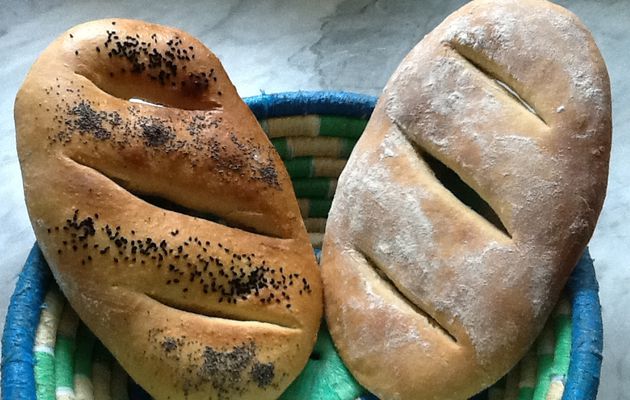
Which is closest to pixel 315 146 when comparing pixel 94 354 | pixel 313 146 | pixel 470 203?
pixel 313 146

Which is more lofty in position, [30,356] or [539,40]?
[539,40]

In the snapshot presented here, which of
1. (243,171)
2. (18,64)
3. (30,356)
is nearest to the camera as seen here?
(30,356)

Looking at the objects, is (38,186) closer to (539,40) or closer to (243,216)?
(243,216)

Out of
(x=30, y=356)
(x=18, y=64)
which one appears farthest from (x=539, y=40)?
(x=18, y=64)

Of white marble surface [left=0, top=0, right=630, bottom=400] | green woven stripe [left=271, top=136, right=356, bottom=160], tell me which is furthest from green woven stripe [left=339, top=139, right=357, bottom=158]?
white marble surface [left=0, top=0, right=630, bottom=400]

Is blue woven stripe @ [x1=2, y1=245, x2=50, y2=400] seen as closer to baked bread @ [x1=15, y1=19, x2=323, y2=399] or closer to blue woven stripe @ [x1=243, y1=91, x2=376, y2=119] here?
baked bread @ [x1=15, y1=19, x2=323, y2=399]

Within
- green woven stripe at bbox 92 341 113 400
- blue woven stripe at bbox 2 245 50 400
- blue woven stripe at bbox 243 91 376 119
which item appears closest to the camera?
blue woven stripe at bbox 2 245 50 400
